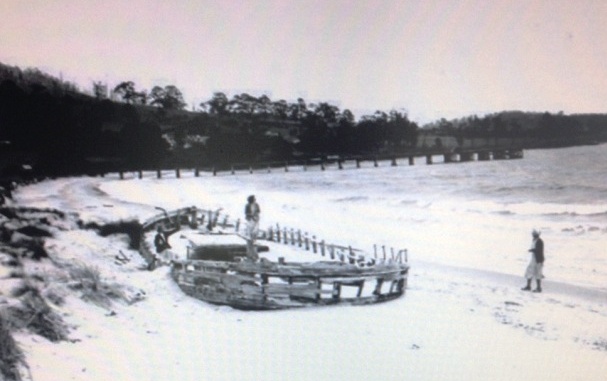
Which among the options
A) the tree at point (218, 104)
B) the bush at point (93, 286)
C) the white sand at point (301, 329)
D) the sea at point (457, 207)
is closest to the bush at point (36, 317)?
the white sand at point (301, 329)

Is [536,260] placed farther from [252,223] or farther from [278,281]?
[252,223]

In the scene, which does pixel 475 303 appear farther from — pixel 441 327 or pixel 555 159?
pixel 555 159

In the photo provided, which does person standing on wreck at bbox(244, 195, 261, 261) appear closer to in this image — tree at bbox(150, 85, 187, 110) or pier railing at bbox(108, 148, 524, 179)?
pier railing at bbox(108, 148, 524, 179)

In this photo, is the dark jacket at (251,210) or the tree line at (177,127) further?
the dark jacket at (251,210)

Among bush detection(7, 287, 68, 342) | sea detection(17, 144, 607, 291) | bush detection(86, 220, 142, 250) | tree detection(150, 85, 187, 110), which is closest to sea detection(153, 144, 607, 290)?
sea detection(17, 144, 607, 291)

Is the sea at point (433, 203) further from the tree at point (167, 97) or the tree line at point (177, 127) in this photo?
the tree at point (167, 97)

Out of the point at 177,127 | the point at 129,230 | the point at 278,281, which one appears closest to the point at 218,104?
the point at 177,127
